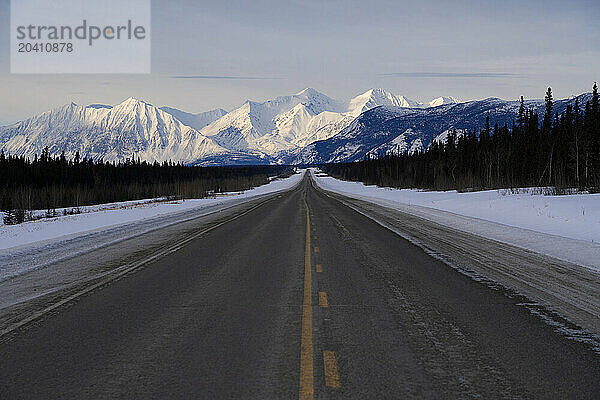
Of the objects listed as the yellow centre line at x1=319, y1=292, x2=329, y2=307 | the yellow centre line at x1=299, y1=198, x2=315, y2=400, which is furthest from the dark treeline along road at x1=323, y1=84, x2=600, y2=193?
the yellow centre line at x1=299, y1=198, x2=315, y2=400

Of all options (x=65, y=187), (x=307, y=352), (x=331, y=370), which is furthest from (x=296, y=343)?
(x=65, y=187)

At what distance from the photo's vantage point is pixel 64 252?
12.8 meters

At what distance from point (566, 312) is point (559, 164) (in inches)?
2196

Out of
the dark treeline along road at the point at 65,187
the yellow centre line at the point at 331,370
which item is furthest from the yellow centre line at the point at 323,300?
the dark treeline along road at the point at 65,187

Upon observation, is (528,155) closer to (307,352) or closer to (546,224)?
(546,224)

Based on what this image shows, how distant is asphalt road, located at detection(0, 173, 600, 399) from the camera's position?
429 centimetres

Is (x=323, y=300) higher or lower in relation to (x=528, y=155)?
lower

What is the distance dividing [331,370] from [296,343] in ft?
2.83

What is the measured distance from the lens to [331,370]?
4645 millimetres

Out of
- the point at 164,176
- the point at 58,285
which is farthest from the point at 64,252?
the point at 164,176

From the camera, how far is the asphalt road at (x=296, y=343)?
429 cm

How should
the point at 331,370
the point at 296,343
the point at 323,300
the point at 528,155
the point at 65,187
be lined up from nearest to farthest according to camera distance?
the point at 331,370
the point at 296,343
the point at 323,300
the point at 65,187
the point at 528,155

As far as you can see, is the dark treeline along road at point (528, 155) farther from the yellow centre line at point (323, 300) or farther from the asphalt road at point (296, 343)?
the yellow centre line at point (323, 300)

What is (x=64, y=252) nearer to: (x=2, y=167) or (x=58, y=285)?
(x=58, y=285)
